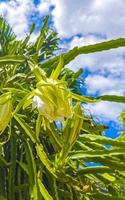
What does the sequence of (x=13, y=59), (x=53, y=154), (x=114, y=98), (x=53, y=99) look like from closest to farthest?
(x=53, y=99) → (x=13, y=59) → (x=114, y=98) → (x=53, y=154)

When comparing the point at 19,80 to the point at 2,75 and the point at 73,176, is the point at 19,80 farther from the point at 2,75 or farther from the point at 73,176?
the point at 73,176

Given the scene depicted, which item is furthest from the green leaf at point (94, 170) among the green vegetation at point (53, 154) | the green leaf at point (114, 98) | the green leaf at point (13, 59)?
the green leaf at point (13, 59)

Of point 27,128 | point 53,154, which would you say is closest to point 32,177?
point 27,128

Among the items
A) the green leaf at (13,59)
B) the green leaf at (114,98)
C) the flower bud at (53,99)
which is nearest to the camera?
the flower bud at (53,99)

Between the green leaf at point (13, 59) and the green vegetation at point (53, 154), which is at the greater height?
the green leaf at point (13, 59)

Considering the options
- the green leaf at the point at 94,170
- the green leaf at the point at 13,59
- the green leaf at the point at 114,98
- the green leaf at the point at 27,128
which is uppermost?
the green leaf at the point at 13,59

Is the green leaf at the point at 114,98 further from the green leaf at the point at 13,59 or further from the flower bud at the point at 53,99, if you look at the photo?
the flower bud at the point at 53,99

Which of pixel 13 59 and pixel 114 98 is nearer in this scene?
pixel 13 59

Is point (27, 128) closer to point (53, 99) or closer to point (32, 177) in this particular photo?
point (32, 177)

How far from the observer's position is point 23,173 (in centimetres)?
107

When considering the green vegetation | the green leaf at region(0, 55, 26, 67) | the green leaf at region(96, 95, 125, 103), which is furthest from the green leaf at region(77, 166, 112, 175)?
the green leaf at region(0, 55, 26, 67)

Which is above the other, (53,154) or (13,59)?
(13,59)

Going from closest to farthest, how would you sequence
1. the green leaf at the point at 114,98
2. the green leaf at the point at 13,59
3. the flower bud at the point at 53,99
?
1. the flower bud at the point at 53,99
2. the green leaf at the point at 13,59
3. the green leaf at the point at 114,98

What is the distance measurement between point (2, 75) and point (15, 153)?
210 millimetres
